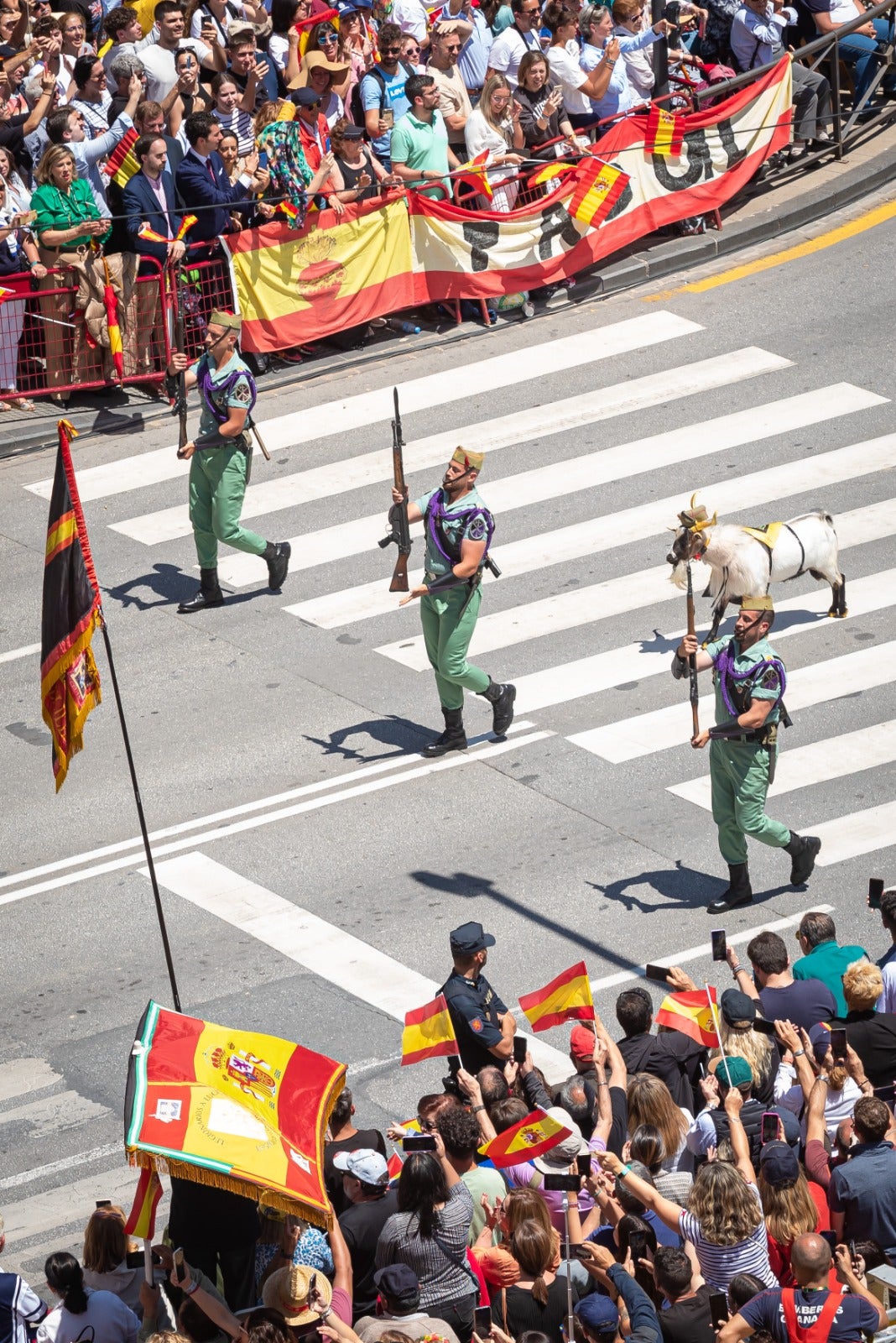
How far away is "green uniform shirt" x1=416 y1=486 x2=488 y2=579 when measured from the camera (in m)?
13.1

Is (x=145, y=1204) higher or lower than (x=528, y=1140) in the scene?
higher

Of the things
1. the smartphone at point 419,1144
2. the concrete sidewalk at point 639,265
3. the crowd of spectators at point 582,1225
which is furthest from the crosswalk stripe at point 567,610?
the smartphone at point 419,1144

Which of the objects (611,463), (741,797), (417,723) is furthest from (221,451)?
(741,797)

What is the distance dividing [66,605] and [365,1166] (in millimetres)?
3007

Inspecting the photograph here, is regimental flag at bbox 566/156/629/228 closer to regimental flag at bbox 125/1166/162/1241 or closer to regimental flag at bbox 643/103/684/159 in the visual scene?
regimental flag at bbox 643/103/684/159

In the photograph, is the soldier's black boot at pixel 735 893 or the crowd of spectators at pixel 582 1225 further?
the soldier's black boot at pixel 735 893

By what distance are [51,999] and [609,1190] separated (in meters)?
4.44

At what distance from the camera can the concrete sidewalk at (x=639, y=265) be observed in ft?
59.6

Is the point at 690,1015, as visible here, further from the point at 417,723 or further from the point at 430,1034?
the point at 417,723

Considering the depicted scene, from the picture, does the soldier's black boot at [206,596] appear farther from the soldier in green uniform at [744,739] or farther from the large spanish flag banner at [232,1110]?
the large spanish flag banner at [232,1110]

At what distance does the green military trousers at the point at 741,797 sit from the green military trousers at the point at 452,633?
2059 mm

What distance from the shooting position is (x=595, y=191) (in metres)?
20.1

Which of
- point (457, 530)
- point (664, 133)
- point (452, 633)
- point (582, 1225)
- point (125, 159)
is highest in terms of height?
point (125, 159)

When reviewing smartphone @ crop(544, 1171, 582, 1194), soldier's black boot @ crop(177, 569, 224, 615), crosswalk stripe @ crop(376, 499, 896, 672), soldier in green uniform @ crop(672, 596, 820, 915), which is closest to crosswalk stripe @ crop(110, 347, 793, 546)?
soldier's black boot @ crop(177, 569, 224, 615)
